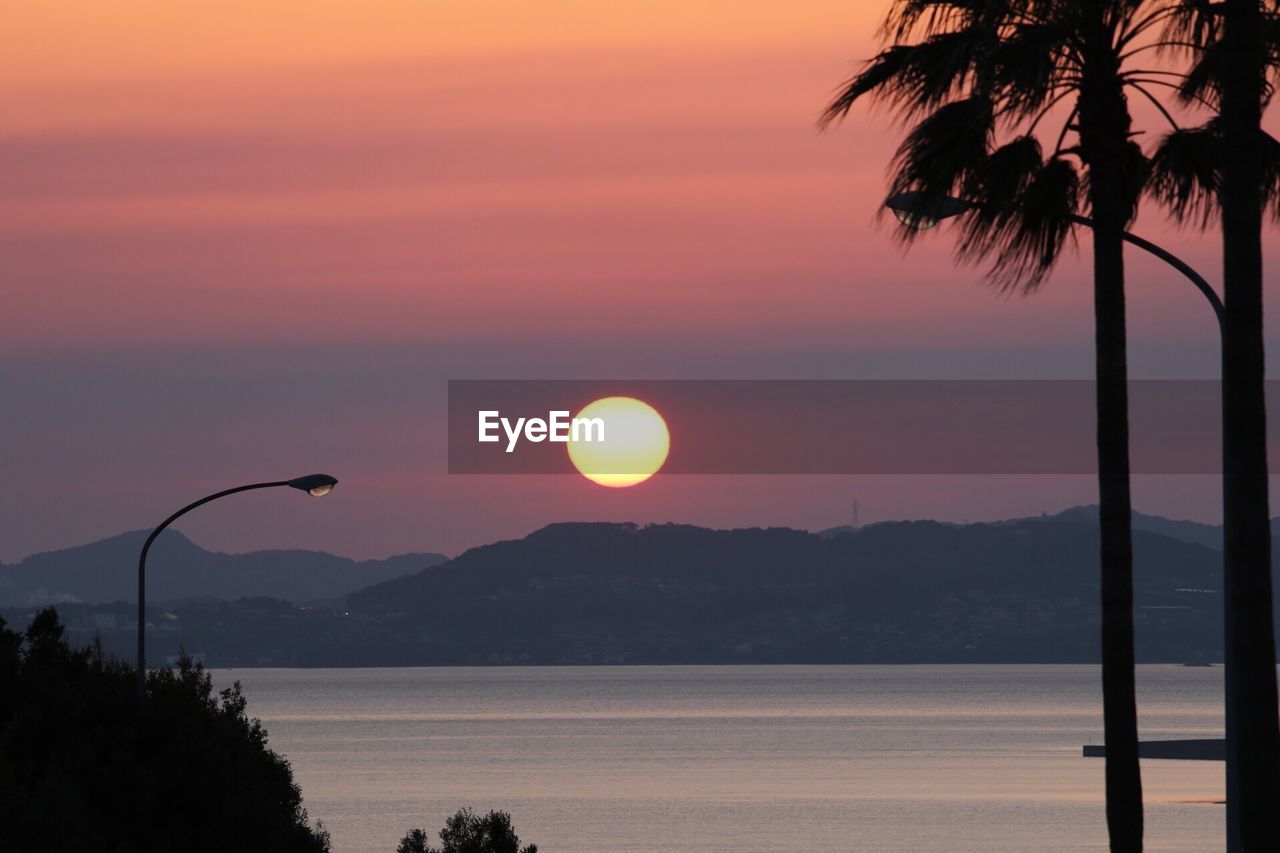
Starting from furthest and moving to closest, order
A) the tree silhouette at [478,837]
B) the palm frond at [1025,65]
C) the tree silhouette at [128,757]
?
1. the tree silhouette at [478,837]
2. the tree silhouette at [128,757]
3. the palm frond at [1025,65]

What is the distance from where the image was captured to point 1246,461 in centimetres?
1702

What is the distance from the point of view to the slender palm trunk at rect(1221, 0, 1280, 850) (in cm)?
1656

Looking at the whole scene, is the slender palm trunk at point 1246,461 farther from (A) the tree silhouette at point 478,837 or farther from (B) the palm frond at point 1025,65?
(A) the tree silhouette at point 478,837

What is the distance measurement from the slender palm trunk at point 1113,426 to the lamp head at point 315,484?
19253 millimetres

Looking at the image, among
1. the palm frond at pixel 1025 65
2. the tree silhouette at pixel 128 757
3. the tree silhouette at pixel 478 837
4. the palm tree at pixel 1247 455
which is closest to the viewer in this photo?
the palm tree at pixel 1247 455

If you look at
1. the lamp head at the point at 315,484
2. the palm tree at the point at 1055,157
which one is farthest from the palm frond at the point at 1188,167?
the lamp head at the point at 315,484

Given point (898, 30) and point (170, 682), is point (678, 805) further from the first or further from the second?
point (898, 30)

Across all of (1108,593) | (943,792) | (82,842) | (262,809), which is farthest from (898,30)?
(943,792)

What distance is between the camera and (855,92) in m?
21.9

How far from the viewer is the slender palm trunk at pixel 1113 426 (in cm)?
2155

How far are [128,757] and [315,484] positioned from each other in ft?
19.4

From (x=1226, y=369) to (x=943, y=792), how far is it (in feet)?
482

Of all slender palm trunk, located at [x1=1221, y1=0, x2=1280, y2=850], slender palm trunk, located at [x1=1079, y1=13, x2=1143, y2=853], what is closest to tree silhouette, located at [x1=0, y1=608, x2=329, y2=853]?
slender palm trunk, located at [x1=1079, y1=13, x2=1143, y2=853]

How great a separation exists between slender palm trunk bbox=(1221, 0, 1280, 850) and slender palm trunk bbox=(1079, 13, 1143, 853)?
160 inches
